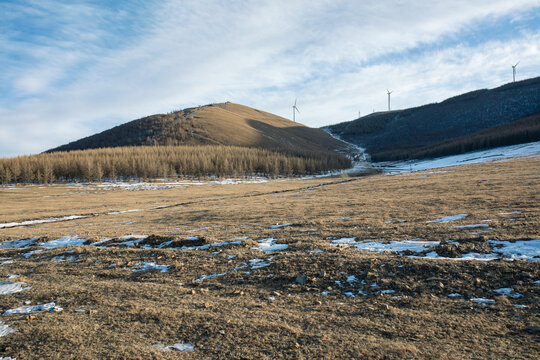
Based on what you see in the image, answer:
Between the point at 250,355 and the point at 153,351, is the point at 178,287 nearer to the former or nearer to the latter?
the point at 153,351

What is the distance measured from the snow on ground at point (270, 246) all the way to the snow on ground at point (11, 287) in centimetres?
676

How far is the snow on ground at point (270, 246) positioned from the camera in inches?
415

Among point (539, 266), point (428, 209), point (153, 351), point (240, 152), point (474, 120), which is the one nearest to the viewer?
point (153, 351)

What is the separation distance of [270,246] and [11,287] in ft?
24.9

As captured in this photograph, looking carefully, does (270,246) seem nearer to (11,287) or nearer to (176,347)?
(176,347)

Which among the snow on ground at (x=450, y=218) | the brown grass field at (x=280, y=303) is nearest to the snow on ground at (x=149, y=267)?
the brown grass field at (x=280, y=303)

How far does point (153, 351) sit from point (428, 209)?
1668 centimetres

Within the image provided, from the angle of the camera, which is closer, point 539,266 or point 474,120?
point 539,266

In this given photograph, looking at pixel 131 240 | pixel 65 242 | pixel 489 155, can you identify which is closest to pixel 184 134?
pixel 489 155

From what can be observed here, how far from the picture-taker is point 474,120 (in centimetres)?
19138

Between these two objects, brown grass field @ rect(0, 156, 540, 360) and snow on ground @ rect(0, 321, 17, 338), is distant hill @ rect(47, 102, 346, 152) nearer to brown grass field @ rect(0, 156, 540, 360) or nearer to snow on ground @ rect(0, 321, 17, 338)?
brown grass field @ rect(0, 156, 540, 360)

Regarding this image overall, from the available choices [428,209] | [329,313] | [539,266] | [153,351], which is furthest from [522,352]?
[428,209]

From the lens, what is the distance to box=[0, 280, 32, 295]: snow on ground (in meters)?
7.55

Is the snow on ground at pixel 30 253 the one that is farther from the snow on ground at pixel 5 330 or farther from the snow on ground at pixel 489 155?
the snow on ground at pixel 489 155
